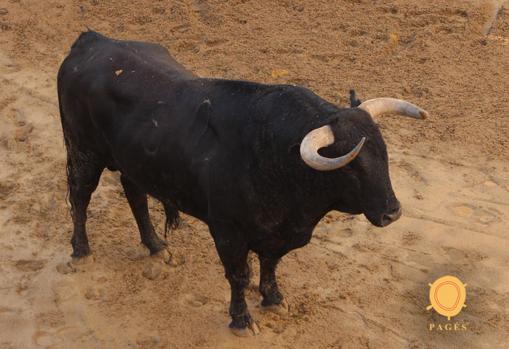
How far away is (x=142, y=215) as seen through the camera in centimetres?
642

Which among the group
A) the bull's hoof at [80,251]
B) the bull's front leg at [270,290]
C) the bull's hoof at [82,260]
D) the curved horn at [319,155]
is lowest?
the bull's hoof at [82,260]

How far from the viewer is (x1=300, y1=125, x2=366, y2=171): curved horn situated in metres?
4.21

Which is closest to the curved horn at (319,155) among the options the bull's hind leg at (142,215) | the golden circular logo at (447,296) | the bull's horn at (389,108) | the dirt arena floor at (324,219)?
the bull's horn at (389,108)

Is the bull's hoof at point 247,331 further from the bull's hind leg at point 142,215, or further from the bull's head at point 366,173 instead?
the bull's head at point 366,173

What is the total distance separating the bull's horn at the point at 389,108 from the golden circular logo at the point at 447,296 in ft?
5.23

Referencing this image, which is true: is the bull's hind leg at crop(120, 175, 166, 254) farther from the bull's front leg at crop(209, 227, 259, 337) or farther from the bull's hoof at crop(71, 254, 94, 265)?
the bull's front leg at crop(209, 227, 259, 337)

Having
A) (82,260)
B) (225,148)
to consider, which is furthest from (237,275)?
(82,260)

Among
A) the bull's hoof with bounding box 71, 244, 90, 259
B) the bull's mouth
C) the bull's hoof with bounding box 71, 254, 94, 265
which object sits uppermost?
the bull's mouth

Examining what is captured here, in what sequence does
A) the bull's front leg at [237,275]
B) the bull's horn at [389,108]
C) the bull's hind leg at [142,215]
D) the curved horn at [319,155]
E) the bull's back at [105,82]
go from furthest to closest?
the bull's hind leg at [142,215] → the bull's back at [105,82] → the bull's front leg at [237,275] → the bull's horn at [389,108] → the curved horn at [319,155]

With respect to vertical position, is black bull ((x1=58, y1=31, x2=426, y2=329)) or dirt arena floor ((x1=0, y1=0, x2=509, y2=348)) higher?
black bull ((x1=58, y1=31, x2=426, y2=329))

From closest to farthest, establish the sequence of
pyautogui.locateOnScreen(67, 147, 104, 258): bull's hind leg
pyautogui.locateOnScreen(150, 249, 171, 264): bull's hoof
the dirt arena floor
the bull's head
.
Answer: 1. the bull's head
2. the dirt arena floor
3. pyautogui.locateOnScreen(67, 147, 104, 258): bull's hind leg
4. pyautogui.locateOnScreen(150, 249, 171, 264): bull's hoof

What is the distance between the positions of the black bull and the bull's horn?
0.37 ft

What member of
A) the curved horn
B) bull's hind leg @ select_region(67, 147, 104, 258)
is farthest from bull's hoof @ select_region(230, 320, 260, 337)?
the curved horn

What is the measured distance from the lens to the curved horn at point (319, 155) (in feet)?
13.8
